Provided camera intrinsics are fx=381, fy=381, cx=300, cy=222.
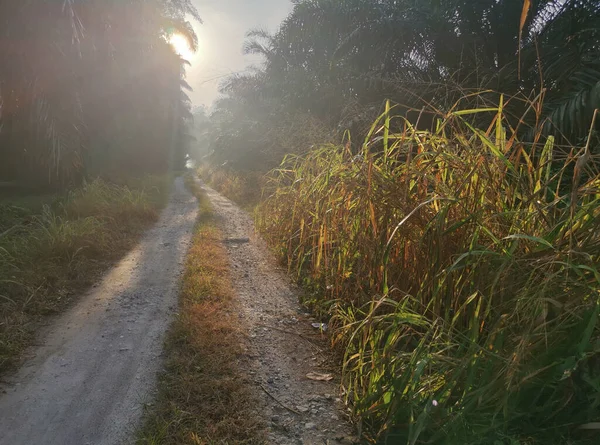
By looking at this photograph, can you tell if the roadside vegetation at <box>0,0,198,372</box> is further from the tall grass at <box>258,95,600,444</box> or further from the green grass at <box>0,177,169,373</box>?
the tall grass at <box>258,95,600,444</box>

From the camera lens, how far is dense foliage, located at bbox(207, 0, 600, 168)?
208 inches

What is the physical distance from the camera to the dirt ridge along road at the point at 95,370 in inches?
83.4

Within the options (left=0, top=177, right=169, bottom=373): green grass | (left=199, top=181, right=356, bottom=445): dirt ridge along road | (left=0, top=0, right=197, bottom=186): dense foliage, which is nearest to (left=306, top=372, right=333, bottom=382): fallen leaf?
(left=199, top=181, right=356, bottom=445): dirt ridge along road

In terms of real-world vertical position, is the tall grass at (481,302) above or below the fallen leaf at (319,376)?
above

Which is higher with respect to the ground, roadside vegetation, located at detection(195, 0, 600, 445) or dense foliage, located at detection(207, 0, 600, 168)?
dense foliage, located at detection(207, 0, 600, 168)

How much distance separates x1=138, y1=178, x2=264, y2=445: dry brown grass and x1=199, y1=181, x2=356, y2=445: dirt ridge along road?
0.12m

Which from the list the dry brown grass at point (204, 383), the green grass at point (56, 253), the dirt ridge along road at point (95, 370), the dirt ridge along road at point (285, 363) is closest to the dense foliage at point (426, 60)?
the dirt ridge along road at point (285, 363)

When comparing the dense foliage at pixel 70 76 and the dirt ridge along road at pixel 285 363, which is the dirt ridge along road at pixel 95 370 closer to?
the dirt ridge along road at pixel 285 363

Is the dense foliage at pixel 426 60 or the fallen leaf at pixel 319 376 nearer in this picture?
the fallen leaf at pixel 319 376

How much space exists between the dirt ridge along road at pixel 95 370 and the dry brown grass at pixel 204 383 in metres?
0.13

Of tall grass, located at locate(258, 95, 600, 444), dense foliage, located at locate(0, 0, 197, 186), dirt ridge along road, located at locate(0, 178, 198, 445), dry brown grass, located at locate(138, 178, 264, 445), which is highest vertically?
dense foliage, located at locate(0, 0, 197, 186)

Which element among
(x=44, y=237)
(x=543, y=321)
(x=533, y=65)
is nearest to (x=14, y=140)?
(x=44, y=237)

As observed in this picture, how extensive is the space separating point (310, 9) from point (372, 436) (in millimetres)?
9262

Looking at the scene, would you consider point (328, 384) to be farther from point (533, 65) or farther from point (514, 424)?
point (533, 65)
